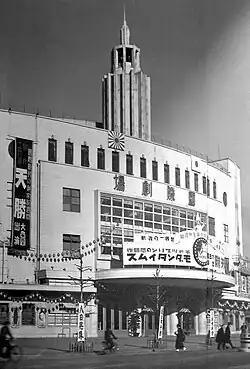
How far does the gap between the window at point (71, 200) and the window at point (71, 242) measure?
11cm

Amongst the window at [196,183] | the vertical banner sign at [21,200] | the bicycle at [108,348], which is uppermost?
the window at [196,183]

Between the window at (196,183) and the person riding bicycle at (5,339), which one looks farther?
the window at (196,183)

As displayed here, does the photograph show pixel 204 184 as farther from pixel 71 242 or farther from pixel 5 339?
pixel 5 339

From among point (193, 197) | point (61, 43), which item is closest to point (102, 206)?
point (193, 197)

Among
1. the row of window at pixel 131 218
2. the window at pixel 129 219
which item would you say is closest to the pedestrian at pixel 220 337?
the row of window at pixel 131 218

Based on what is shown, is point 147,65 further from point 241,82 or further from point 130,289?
point 130,289

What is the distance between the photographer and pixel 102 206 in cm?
312

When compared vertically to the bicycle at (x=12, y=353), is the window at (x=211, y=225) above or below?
above

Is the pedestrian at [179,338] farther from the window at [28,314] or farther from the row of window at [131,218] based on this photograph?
the window at [28,314]

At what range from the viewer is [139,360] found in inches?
112

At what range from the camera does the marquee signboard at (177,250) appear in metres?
3.21

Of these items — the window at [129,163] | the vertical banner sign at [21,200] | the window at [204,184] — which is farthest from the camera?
the window at [204,184]

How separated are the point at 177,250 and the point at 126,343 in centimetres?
51

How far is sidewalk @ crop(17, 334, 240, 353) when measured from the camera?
2.52 meters
